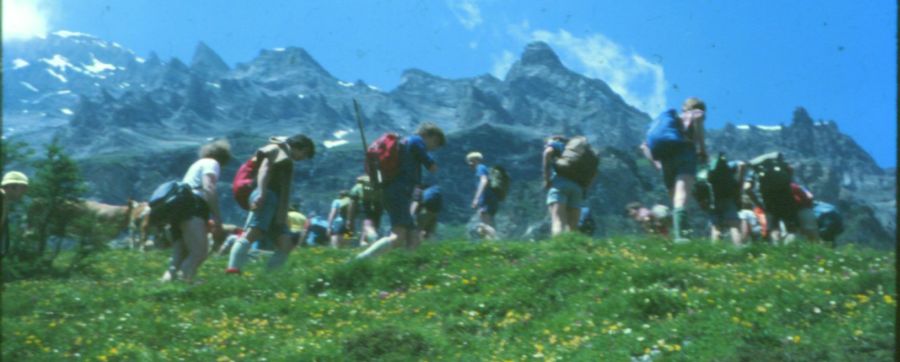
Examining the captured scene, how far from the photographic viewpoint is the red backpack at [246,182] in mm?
15008

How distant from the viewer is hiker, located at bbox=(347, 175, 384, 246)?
834 inches

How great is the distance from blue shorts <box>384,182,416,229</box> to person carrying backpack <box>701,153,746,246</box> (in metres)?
4.69

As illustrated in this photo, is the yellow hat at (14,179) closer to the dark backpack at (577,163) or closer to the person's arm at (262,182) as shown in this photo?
the person's arm at (262,182)

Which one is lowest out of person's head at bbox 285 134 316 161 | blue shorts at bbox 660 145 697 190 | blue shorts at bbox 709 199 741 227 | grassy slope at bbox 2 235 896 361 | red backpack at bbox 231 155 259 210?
grassy slope at bbox 2 235 896 361

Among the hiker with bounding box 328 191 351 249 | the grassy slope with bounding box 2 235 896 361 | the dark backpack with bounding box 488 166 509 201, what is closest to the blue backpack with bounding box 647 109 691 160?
the grassy slope with bounding box 2 235 896 361

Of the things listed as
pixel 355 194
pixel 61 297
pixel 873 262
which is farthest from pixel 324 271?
pixel 355 194

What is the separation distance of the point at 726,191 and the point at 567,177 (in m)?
2.28

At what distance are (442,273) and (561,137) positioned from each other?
541 centimetres

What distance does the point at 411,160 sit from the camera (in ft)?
49.3

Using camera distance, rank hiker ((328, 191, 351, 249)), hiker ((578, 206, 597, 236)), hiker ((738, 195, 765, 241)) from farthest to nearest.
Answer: hiker ((328, 191, 351, 249))
hiker ((578, 206, 597, 236))
hiker ((738, 195, 765, 241))

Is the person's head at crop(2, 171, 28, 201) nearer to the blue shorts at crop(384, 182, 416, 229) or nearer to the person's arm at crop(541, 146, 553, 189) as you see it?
the blue shorts at crop(384, 182, 416, 229)

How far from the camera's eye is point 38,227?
19.2 metres

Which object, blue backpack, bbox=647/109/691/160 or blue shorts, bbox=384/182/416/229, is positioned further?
blue backpack, bbox=647/109/691/160

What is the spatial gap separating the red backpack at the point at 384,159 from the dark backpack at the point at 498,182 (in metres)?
6.63
